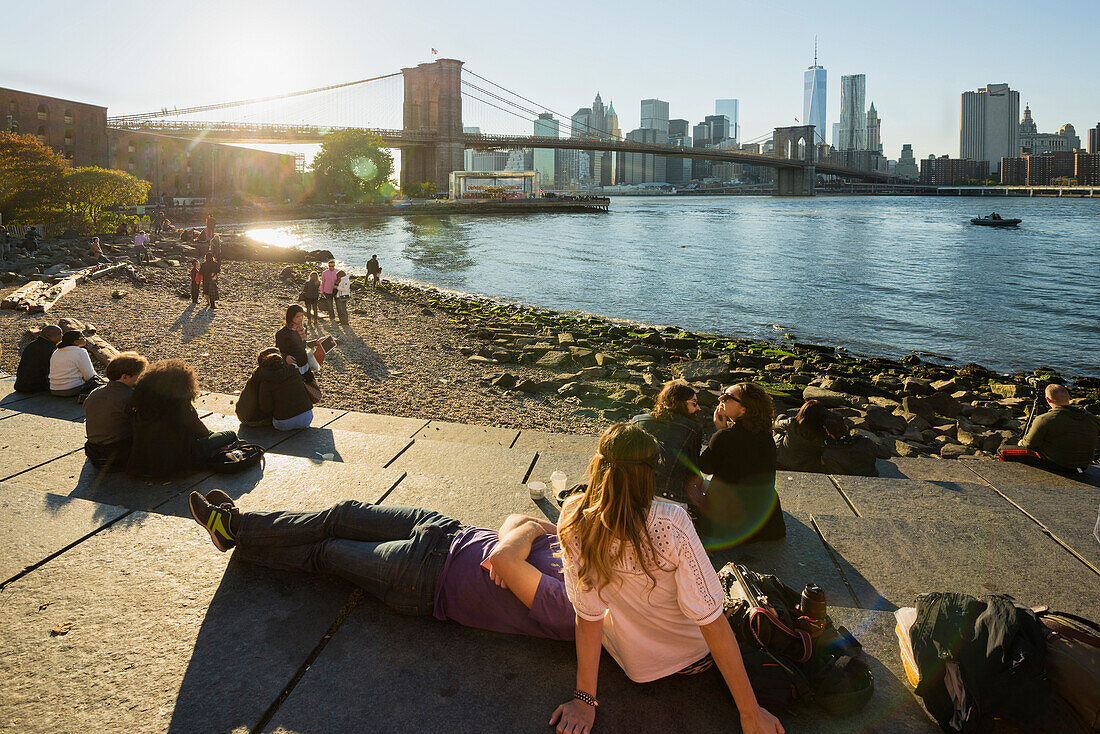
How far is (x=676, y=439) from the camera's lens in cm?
431

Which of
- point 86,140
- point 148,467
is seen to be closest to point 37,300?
point 148,467

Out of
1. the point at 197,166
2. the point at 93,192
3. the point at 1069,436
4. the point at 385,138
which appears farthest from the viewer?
the point at 385,138

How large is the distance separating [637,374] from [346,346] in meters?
4.94

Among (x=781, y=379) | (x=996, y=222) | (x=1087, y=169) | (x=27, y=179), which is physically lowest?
(x=781, y=379)

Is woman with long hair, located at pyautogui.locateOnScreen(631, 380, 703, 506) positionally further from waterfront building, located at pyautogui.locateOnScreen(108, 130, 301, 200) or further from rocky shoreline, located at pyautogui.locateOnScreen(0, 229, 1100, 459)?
waterfront building, located at pyautogui.locateOnScreen(108, 130, 301, 200)

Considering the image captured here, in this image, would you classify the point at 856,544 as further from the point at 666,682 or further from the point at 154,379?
the point at 154,379

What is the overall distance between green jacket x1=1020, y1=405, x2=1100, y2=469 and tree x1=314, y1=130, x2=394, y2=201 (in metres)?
76.2

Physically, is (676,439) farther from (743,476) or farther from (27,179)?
(27,179)

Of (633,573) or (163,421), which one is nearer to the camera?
(633,573)

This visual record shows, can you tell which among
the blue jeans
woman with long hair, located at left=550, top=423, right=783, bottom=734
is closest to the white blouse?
woman with long hair, located at left=550, top=423, right=783, bottom=734

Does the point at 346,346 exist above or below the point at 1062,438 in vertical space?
above

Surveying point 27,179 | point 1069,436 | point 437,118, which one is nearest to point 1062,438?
point 1069,436

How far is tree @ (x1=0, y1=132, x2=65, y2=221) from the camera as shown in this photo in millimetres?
29406

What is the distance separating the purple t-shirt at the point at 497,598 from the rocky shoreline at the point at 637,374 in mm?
5048
